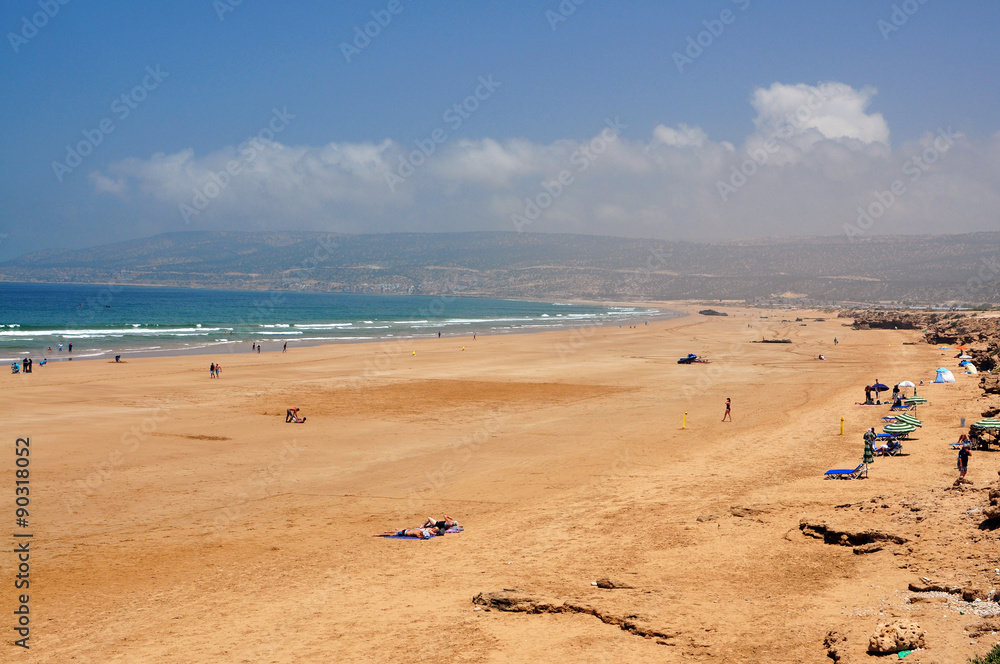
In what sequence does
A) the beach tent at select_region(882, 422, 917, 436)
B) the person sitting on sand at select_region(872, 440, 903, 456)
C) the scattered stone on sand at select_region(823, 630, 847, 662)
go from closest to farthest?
1. the scattered stone on sand at select_region(823, 630, 847, 662)
2. the person sitting on sand at select_region(872, 440, 903, 456)
3. the beach tent at select_region(882, 422, 917, 436)

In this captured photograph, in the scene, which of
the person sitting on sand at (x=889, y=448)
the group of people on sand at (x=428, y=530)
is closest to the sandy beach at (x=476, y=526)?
the group of people on sand at (x=428, y=530)

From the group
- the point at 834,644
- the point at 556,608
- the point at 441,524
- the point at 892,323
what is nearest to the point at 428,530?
the point at 441,524

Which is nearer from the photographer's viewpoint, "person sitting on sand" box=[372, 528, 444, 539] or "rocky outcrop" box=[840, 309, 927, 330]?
"person sitting on sand" box=[372, 528, 444, 539]

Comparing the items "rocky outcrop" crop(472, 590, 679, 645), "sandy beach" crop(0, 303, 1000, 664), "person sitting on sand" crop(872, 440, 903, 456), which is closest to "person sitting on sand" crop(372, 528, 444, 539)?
"sandy beach" crop(0, 303, 1000, 664)

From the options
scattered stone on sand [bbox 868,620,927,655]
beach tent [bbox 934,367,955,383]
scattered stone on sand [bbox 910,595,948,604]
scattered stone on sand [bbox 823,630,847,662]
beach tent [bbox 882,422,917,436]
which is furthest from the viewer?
beach tent [bbox 934,367,955,383]

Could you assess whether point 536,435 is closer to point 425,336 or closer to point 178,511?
point 178,511

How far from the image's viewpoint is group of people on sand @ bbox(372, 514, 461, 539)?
1211 cm

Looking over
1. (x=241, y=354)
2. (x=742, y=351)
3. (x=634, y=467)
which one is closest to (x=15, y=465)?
(x=634, y=467)

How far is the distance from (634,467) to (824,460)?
191 inches

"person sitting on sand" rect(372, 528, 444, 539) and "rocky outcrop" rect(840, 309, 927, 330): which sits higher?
"rocky outcrop" rect(840, 309, 927, 330)

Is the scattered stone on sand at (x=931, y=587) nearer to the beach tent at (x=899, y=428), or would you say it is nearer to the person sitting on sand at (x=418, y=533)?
the person sitting on sand at (x=418, y=533)

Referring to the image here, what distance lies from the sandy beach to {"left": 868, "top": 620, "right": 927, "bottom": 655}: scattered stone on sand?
142 millimetres

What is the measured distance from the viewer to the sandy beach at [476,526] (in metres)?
7.96

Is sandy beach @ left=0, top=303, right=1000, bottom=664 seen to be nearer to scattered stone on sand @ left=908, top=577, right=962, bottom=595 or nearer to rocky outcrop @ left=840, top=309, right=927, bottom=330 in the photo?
scattered stone on sand @ left=908, top=577, right=962, bottom=595
